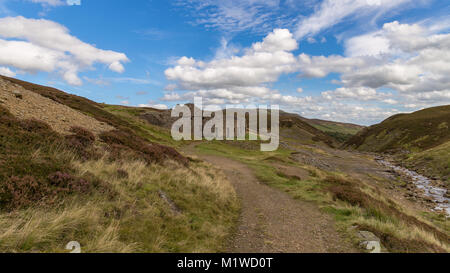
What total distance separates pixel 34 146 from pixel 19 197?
3980 millimetres

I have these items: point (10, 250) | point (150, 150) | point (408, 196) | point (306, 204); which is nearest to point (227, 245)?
point (10, 250)

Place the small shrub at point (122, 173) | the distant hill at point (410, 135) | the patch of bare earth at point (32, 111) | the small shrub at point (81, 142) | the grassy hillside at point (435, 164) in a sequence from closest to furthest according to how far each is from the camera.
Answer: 1. the small shrub at point (122, 173)
2. the small shrub at point (81, 142)
3. the patch of bare earth at point (32, 111)
4. the grassy hillside at point (435, 164)
5. the distant hill at point (410, 135)

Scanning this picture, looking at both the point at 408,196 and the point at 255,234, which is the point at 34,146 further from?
the point at 408,196

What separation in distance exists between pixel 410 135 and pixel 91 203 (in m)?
105

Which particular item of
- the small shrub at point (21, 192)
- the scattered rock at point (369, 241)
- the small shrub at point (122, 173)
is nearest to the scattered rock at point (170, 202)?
the small shrub at point (122, 173)

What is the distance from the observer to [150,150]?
15859 millimetres

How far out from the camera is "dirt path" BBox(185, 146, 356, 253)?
7930 mm

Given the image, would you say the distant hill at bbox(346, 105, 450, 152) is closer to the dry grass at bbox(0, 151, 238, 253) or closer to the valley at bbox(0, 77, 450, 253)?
the valley at bbox(0, 77, 450, 253)

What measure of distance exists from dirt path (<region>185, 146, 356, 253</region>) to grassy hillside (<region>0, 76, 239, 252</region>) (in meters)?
0.90

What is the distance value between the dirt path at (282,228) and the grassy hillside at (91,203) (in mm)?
896

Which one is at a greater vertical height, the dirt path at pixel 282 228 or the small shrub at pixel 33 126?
the small shrub at pixel 33 126

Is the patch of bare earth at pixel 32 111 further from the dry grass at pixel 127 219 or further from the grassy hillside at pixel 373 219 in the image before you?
the grassy hillside at pixel 373 219

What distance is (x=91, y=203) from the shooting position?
6676 mm

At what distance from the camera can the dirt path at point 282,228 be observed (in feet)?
26.0
